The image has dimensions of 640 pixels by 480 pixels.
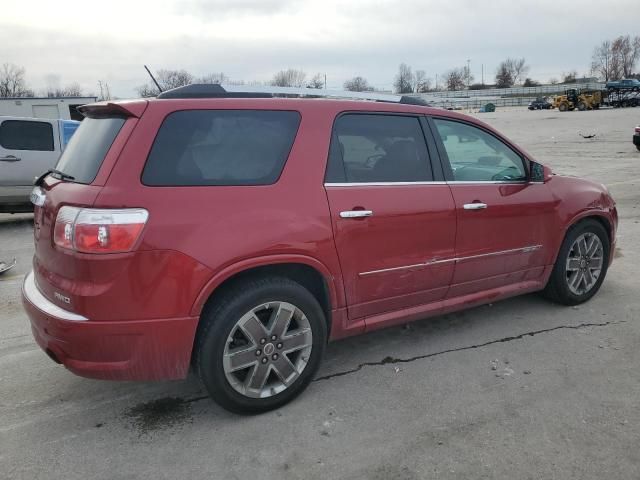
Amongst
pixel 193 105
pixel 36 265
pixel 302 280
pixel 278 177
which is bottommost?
pixel 302 280

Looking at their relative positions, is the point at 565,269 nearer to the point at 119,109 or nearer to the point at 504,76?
the point at 119,109

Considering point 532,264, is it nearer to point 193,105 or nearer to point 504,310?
point 504,310

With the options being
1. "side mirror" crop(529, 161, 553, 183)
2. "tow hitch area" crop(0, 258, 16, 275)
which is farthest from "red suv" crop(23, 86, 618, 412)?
"tow hitch area" crop(0, 258, 16, 275)

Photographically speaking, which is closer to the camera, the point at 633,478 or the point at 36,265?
the point at 633,478

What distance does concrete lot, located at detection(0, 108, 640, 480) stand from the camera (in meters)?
2.59

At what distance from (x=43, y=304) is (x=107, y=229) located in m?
0.68

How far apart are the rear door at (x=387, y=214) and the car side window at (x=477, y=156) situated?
0.28m

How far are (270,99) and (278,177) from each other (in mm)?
499

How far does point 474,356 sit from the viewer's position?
3.74 metres

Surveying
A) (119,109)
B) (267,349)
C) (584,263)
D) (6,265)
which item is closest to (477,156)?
(584,263)

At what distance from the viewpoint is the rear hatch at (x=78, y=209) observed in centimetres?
257

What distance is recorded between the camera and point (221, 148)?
2875mm

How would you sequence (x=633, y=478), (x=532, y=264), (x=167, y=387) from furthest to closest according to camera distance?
(x=532, y=264) → (x=167, y=387) → (x=633, y=478)

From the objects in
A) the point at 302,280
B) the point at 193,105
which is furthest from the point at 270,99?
the point at 302,280
